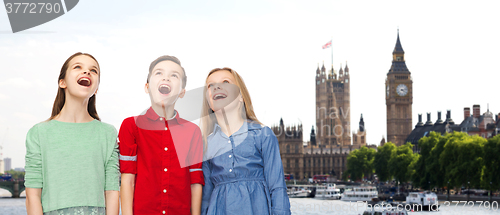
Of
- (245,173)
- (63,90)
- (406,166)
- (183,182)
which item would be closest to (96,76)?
(63,90)

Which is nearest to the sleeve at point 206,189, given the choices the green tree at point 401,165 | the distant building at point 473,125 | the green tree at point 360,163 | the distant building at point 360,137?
the green tree at point 401,165

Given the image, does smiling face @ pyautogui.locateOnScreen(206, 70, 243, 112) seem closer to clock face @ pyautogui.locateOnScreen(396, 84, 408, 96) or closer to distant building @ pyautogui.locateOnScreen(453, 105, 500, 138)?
distant building @ pyautogui.locateOnScreen(453, 105, 500, 138)

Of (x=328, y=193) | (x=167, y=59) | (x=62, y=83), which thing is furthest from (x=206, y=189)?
(x=328, y=193)

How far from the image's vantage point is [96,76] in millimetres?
4852

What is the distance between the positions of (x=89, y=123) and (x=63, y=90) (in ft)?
1.13

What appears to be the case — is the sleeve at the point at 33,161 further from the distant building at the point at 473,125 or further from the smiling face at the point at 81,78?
the distant building at the point at 473,125

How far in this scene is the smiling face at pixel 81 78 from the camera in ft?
15.6

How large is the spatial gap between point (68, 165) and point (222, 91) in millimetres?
1404

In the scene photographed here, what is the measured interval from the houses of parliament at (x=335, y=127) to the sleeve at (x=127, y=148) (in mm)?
99167

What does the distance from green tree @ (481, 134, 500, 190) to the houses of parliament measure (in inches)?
2520

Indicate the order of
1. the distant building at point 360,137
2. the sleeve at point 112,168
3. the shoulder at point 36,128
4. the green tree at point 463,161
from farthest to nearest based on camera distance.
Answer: the distant building at point 360,137 < the green tree at point 463,161 < the sleeve at point 112,168 < the shoulder at point 36,128

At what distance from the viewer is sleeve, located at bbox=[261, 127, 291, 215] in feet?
16.2

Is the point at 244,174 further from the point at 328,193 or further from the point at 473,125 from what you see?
the point at 473,125

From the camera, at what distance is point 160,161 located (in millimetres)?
5027
